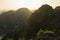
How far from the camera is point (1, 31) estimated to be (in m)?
1.26

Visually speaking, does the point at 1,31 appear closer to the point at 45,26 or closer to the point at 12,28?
the point at 12,28

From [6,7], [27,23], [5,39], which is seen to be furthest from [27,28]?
[6,7]

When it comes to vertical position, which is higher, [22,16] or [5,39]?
[22,16]

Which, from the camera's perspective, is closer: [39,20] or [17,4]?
[39,20]

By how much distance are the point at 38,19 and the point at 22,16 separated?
0.48 feet

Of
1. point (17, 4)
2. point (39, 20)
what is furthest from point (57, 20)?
point (17, 4)

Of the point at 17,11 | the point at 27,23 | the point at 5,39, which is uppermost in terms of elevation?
the point at 17,11

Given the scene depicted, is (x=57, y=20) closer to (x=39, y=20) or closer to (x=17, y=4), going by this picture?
(x=39, y=20)

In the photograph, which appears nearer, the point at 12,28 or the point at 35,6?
the point at 12,28

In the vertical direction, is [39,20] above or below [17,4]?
below

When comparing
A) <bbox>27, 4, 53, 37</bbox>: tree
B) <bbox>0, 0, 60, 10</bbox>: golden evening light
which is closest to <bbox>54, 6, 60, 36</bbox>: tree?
<bbox>27, 4, 53, 37</bbox>: tree

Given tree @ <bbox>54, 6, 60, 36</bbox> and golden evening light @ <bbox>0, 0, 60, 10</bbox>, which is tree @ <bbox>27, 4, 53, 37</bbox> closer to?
tree @ <bbox>54, 6, 60, 36</bbox>

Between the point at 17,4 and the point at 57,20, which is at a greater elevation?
the point at 17,4

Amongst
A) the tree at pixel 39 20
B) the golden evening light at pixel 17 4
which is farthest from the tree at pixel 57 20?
the golden evening light at pixel 17 4
